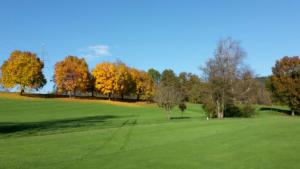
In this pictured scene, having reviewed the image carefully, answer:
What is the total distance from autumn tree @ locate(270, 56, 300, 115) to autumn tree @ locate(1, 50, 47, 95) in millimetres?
56237

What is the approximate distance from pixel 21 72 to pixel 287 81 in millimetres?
61432

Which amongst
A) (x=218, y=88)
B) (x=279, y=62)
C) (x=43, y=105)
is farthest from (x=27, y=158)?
(x=279, y=62)

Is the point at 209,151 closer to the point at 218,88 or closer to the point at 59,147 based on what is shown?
the point at 59,147

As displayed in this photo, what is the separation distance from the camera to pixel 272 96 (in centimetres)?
8788

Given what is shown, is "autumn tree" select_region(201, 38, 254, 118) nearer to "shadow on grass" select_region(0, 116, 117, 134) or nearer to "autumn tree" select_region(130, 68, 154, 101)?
"shadow on grass" select_region(0, 116, 117, 134)

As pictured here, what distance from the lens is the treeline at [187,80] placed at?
6269 centimetres

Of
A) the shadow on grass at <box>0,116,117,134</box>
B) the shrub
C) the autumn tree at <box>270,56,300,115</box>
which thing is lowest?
the shadow on grass at <box>0,116,117,134</box>

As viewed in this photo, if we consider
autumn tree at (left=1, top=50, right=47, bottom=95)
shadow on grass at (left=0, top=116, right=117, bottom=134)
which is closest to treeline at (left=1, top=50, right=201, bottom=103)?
autumn tree at (left=1, top=50, right=47, bottom=95)

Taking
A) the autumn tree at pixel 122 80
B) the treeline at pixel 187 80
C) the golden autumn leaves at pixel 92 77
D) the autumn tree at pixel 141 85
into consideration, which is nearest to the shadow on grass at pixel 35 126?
the treeline at pixel 187 80

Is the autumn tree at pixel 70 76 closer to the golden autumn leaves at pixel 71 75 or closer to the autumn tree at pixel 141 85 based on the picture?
the golden autumn leaves at pixel 71 75

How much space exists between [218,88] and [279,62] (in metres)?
31.6

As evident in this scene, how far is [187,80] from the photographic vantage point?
477 ft

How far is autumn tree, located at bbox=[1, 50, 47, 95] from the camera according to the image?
95250 millimetres

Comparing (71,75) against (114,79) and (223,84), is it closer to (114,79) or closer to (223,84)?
(114,79)
